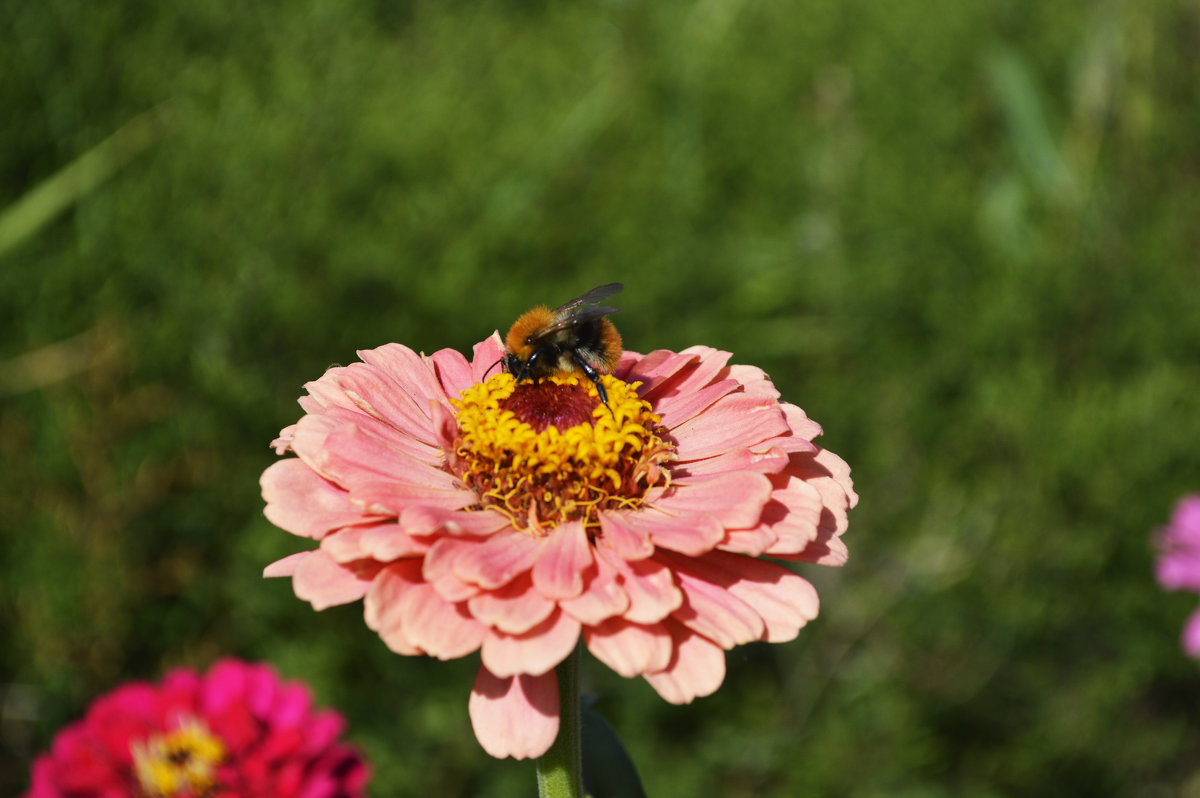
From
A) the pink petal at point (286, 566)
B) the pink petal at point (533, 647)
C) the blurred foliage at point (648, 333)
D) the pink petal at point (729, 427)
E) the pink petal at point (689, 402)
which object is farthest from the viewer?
the blurred foliage at point (648, 333)

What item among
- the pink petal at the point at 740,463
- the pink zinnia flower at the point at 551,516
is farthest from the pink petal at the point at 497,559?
the pink petal at the point at 740,463

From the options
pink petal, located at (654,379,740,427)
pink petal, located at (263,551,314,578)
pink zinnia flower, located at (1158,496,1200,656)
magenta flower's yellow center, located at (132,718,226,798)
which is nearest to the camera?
pink petal, located at (263,551,314,578)

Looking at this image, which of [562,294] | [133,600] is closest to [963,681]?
[562,294]

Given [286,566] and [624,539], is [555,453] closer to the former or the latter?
[624,539]

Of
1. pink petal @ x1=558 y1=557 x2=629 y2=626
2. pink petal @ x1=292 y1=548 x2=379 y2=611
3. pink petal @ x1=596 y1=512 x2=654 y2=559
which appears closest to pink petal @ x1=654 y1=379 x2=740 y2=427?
pink petal @ x1=596 y1=512 x2=654 y2=559

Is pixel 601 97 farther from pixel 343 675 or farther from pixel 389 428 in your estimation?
pixel 389 428

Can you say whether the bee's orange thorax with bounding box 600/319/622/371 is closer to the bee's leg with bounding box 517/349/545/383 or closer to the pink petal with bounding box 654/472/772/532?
the bee's leg with bounding box 517/349/545/383

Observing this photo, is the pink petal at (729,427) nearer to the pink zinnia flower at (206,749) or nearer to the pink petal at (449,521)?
the pink petal at (449,521)
